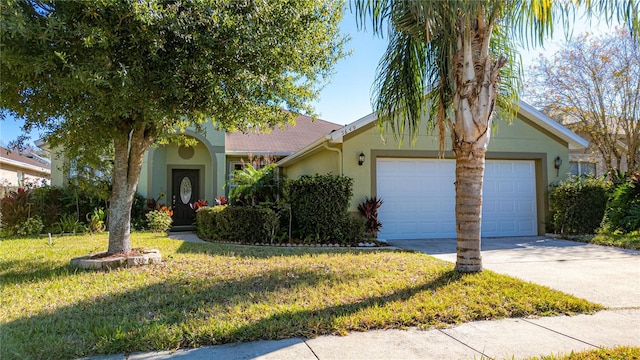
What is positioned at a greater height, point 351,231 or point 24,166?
point 24,166

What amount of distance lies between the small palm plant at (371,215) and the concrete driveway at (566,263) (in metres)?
0.58

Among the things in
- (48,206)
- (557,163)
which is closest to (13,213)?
(48,206)

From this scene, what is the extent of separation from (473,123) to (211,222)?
776 centimetres

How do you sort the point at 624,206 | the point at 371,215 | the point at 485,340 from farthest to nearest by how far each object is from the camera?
the point at 624,206 < the point at 371,215 < the point at 485,340

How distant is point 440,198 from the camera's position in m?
11.5

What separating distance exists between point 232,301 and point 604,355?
3813mm

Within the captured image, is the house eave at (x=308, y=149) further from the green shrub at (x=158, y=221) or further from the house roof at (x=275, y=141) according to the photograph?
the green shrub at (x=158, y=221)

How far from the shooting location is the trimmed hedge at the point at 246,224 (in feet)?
32.3

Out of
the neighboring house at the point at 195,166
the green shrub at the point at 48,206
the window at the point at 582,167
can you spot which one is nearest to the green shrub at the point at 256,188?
the neighboring house at the point at 195,166

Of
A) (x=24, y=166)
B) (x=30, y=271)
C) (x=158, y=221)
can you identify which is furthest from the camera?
(x=24, y=166)

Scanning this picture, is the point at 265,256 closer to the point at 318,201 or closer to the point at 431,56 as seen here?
the point at 318,201

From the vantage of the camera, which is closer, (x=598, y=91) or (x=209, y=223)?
(x=209, y=223)

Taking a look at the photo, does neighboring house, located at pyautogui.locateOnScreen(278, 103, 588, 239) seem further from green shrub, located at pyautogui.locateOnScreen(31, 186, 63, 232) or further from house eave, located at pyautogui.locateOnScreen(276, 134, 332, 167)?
green shrub, located at pyautogui.locateOnScreen(31, 186, 63, 232)

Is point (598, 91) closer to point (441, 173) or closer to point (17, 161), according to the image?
point (441, 173)
